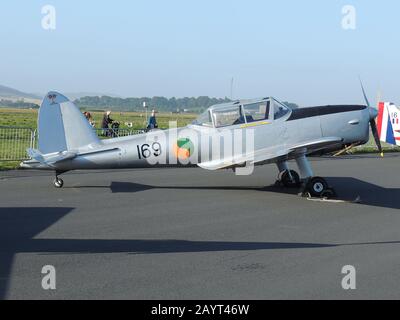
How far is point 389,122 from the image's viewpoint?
950 inches

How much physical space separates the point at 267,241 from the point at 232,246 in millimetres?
582

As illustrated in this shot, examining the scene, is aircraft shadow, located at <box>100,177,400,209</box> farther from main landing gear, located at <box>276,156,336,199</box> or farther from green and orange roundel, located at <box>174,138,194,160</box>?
green and orange roundel, located at <box>174,138,194,160</box>

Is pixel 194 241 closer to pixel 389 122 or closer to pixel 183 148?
pixel 183 148

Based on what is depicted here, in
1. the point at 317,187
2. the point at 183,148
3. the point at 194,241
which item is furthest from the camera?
the point at 183,148

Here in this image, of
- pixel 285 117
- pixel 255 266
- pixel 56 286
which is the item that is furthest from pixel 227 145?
pixel 56 286

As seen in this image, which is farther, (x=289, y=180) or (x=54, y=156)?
(x=289, y=180)

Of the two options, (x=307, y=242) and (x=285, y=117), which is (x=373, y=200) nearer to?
(x=285, y=117)

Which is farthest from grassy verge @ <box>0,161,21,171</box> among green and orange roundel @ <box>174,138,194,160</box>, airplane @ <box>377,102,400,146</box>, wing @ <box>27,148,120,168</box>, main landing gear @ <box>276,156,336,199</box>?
airplane @ <box>377,102,400,146</box>

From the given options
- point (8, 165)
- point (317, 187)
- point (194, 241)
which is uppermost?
point (8, 165)

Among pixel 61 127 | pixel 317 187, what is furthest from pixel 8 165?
pixel 317 187

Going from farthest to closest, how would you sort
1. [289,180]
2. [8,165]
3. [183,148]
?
[8,165]
[289,180]
[183,148]

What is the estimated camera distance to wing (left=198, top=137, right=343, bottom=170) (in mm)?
10627

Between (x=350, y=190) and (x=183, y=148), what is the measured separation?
401cm

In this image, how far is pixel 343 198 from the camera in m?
11.0
